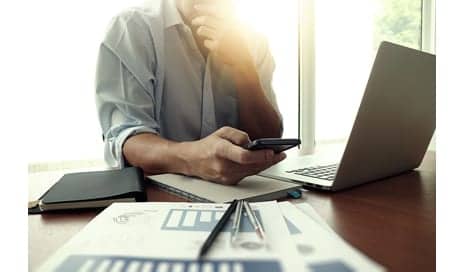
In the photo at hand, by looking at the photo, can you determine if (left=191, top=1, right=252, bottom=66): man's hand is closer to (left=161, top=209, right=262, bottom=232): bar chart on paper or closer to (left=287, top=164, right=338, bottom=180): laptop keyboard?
(left=287, top=164, right=338, bottom=180): laptop keyboard

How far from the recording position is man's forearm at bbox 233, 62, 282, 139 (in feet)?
3.55

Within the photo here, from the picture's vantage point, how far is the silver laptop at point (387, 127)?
1.83 feet

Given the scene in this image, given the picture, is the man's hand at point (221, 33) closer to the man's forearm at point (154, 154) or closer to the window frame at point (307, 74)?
the man's forearm at point (154, 154)

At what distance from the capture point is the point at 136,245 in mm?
342

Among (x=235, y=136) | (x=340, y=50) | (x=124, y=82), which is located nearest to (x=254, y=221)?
(x=235, y=136)

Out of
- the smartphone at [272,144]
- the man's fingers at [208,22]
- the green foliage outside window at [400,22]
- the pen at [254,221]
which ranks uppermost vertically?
the green foliage outside window at [400,22]

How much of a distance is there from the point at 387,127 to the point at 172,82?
0.61 metres

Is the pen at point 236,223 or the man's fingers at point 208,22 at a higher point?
the man's fingers at point 208,22

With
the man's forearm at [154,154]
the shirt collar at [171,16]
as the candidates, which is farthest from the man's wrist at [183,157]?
the shirt collar at [171,16]

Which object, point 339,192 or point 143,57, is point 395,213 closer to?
point 339,192

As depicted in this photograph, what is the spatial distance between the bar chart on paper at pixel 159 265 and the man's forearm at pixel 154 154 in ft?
1.25

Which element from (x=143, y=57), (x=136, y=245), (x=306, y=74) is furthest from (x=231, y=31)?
(x=306, y=74)

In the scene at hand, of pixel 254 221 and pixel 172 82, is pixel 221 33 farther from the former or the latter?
pixel 254 221

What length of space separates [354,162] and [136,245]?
370 millimetres
